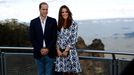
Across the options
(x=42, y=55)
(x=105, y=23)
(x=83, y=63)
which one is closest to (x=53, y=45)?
(x=42, y=55)

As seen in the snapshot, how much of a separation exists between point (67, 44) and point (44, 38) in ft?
1.35

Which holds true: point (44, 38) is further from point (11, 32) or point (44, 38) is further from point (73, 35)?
point (11, 32)

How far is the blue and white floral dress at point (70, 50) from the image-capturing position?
18.3 feet

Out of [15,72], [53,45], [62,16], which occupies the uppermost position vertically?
[62,16]

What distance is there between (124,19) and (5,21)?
5284mm

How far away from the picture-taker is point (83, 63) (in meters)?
6.20

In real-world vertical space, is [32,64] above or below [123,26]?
below

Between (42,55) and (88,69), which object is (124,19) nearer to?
(88,69)

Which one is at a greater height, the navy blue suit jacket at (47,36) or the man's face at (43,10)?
the man's face at (43,10)

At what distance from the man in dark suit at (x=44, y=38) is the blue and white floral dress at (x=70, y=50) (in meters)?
0.13

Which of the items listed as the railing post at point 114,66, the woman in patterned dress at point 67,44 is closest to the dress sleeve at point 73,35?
the woman in patterned dress at point 67,44

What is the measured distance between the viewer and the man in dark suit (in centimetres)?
580

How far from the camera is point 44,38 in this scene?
5.84 m

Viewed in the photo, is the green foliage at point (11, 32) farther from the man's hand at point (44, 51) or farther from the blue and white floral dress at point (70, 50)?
the blue and white floral dress at point (70, 50)
